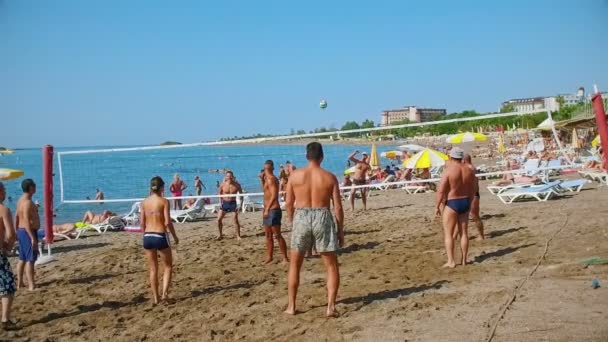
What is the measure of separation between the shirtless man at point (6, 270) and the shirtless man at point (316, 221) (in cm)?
283

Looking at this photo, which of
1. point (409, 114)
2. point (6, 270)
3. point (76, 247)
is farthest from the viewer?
point (409, 114)

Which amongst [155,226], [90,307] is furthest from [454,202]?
[90,307]

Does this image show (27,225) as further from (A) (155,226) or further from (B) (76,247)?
(B) (76,247)

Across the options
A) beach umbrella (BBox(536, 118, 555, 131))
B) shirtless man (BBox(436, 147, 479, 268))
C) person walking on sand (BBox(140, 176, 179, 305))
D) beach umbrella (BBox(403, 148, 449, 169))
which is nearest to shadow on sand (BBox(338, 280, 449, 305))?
shirtless man (BBox(436, 147, 479, 268))

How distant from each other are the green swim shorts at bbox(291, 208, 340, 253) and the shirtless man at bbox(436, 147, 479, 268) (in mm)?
2357

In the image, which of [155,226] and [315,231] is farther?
[155,226]

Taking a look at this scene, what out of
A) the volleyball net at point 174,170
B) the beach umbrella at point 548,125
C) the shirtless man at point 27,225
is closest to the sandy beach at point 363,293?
the shirtless man at point 27,225

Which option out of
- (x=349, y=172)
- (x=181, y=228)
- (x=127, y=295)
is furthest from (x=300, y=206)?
(x=349, y=172)

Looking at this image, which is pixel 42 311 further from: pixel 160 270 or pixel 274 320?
pixel 274 320

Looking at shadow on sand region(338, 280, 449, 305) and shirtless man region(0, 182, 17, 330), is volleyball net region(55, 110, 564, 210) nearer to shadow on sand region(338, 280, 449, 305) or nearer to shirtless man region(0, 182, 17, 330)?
shadow on sand region(338, 280, 449, 305)

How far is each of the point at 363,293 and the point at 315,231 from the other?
137 cm

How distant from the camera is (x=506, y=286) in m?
5.98

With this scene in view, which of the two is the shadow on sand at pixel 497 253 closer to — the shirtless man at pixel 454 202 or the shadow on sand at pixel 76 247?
the shirtless man at pixel 454 202

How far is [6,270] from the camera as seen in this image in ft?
18.5
